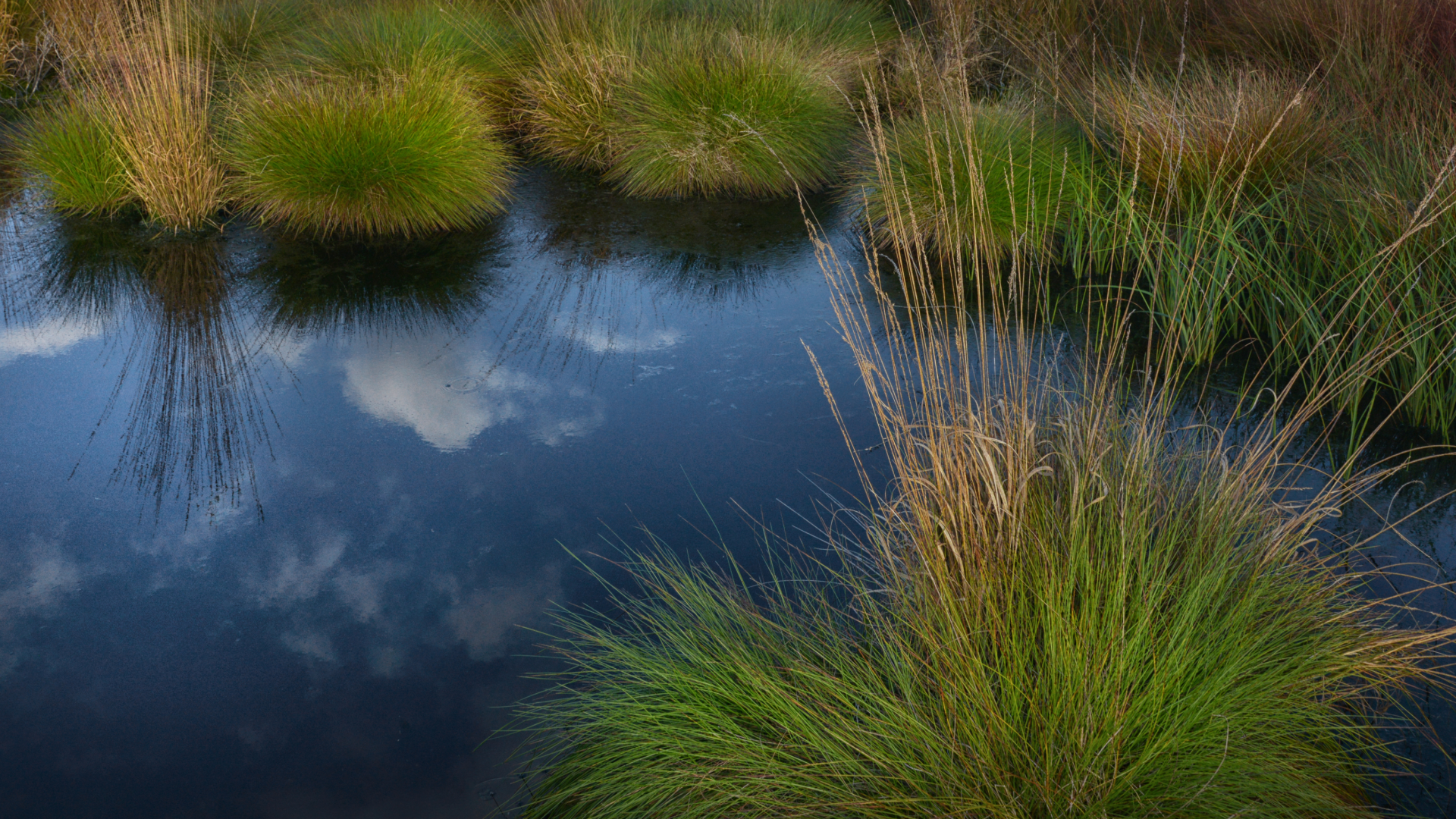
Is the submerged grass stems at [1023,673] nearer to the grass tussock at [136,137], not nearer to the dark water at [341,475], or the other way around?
the dark water at [341,475]

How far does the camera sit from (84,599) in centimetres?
251

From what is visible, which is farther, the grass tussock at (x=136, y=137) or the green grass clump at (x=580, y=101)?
the green grass clump at (x=580, y=101)

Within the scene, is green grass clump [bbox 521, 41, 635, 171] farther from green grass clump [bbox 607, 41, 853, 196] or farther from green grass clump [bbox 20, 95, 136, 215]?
green grass clump [bbox 20, 95, 136, 215]

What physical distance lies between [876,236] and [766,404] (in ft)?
5.93

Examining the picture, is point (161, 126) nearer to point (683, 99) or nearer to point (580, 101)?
point (580, 101)

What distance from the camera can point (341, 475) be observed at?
3.01 meters

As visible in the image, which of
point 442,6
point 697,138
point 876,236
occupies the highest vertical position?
point 442,6

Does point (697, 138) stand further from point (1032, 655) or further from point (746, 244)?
point (1032, 655)

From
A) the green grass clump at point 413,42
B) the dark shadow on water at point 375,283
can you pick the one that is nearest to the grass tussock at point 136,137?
the dark shadow on water at point 375,283

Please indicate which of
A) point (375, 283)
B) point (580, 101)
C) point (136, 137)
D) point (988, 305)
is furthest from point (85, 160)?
point (988, 305)

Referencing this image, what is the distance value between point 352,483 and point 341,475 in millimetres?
62

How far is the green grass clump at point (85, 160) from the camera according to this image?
4926 mm

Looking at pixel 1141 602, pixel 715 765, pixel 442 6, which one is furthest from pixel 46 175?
pixel 1141 602

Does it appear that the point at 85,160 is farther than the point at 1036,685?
Yes
